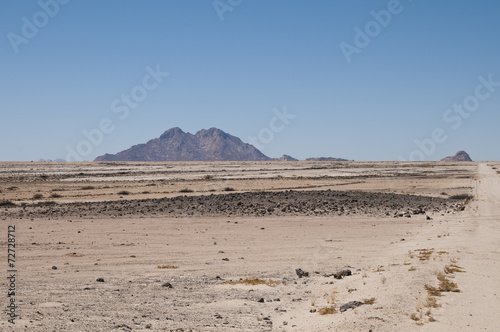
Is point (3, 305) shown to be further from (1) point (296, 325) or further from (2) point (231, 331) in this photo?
(1) point (296, 325)

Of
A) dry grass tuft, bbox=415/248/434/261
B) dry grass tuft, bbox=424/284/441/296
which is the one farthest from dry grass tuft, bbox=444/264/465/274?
dry grass tuft, bbox=424/284/441/296

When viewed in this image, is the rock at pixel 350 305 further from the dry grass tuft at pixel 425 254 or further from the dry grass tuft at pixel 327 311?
the dry grass tuft at pixel 425 254

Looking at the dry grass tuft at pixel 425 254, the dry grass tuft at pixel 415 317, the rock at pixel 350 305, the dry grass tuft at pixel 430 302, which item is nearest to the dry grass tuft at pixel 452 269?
the dry grass tuft at pixel 425 254

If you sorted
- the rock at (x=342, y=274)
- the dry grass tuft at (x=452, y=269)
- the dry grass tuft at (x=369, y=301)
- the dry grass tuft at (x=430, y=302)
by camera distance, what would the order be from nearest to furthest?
the dry grass tuft at (x=430, y=302), the dry grass tuft at (x=369, y=301), the dry grass tuft at (x=452, y=269), the rock at (x=342, y=274)

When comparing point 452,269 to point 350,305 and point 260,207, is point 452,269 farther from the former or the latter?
point 260,207

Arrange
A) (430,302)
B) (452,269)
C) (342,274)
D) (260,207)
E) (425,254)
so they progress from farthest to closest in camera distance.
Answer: (260,207) < (425,254) < (342,274) < (452,269) < (430,302)

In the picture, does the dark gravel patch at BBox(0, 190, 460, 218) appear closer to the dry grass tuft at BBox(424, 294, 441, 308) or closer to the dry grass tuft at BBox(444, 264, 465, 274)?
the dry grass tuft at BBox(444, 264, 465, 274)

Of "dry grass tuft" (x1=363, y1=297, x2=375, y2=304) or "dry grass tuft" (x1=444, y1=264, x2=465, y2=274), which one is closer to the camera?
"dry grass tuft" (x1=363, y1=297, x2=375, y2=304)

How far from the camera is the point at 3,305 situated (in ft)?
29.6

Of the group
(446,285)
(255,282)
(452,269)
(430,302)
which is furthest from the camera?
(255,282)

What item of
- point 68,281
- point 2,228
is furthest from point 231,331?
point 2,228

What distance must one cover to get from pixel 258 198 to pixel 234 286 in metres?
19.2

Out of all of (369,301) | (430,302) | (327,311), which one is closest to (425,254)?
(430,302)

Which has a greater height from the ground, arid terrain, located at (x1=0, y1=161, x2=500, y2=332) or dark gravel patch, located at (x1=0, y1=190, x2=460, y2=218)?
dark gravel patch, located at (x1=0, y1=190, x2=460, y2=218)
